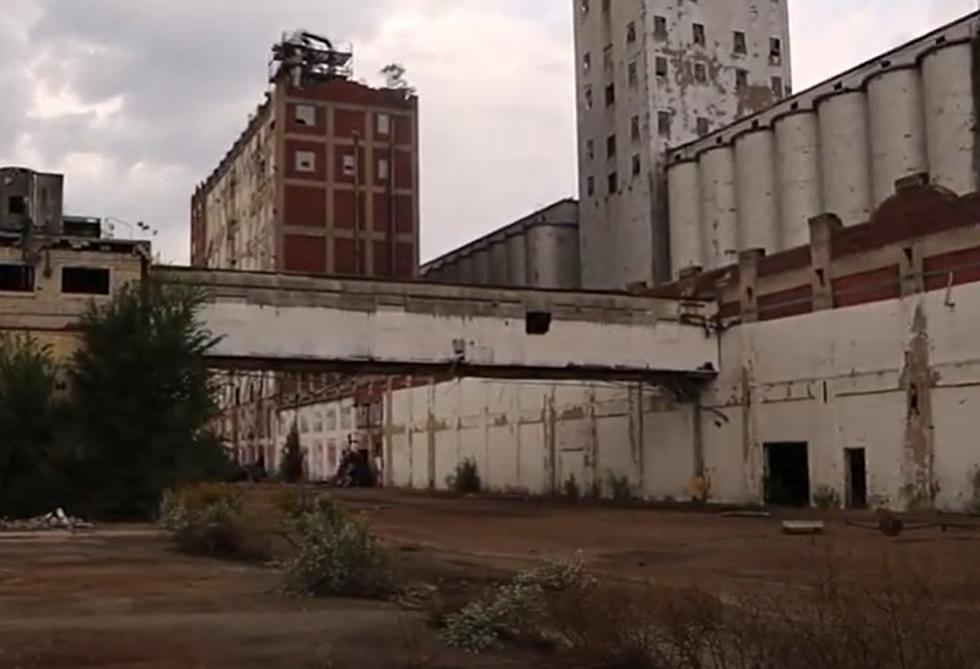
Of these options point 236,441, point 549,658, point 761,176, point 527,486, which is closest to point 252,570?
point 549,658

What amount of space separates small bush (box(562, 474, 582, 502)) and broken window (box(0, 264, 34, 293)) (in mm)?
20470

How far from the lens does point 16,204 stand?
1294 inches

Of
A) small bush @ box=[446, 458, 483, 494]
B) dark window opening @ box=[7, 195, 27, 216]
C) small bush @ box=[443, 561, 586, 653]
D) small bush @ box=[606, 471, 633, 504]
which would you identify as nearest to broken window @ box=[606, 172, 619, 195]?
small bush @ box=[446, 458, 483, 494]

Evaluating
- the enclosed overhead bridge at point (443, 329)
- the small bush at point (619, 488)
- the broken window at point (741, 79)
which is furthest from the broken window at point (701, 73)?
the small bush at point (619, 488)

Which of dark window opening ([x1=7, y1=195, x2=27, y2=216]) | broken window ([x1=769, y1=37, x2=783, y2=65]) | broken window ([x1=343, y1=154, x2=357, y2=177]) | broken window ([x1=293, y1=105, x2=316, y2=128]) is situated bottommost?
dark window opening ([x1=7, y1=195, x2=27, y2=216])

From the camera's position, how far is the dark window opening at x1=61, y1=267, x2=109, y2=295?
28891 mm

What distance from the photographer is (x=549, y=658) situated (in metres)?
7.82

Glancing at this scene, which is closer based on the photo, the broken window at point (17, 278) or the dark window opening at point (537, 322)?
the broken window at point (17, 278)

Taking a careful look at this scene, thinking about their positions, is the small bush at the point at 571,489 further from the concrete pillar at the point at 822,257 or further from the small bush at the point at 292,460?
the small bush at the point at 292,460

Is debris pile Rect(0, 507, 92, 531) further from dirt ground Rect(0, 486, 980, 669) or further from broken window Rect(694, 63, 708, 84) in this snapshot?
broken window Rect(694, 63, 708, 84)

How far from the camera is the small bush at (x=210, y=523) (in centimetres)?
1653

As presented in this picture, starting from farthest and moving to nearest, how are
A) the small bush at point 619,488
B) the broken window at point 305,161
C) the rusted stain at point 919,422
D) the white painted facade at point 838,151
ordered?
the broken window at point 305,161, the small bush at point 619,488, the white painted facade at point 838,151, the rusted stain at point 919,422

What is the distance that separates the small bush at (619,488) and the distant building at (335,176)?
29.4m

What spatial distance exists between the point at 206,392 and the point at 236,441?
53.2 m
